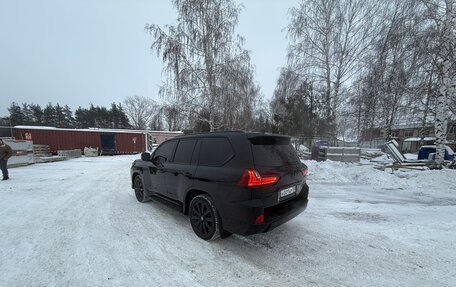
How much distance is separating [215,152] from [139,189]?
3.13 metres

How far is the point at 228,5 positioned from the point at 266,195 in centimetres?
1209

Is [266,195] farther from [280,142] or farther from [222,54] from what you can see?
[222,54]

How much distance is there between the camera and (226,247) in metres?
2.96

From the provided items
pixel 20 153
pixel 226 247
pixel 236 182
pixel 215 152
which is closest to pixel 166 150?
pixel 215 152

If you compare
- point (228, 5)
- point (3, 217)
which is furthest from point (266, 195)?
point (228, 5)

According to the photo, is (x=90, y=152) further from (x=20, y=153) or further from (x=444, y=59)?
(x=444, y=59)

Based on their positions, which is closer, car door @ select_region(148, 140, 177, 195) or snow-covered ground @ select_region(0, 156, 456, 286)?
snow-covered ground @ select_region(0, 156, 456, 286)

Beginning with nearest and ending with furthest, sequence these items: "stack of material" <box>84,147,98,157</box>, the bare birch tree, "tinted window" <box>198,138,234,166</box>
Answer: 1. "tinted window" <box>198,138,234,166</box>
2. the bare birch tree
3. "stack of material" <box>84,147,98,157</box>

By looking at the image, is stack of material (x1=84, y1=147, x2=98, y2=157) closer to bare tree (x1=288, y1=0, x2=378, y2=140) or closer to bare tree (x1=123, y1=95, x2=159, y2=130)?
bare tree (x1=288, y1=0, x2=378, y2=140)

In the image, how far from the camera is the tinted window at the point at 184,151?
356cm

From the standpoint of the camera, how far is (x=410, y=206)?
4680 mm

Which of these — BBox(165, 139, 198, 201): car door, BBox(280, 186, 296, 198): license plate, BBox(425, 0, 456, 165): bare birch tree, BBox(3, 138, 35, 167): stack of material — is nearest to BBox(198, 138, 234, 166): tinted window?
BBox(165, 139, 198, 201): car door

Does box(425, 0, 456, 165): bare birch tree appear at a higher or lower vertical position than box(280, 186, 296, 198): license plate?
higher

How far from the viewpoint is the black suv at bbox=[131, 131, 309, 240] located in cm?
258
